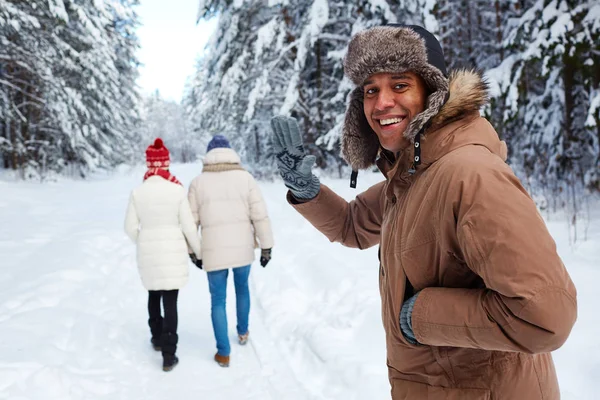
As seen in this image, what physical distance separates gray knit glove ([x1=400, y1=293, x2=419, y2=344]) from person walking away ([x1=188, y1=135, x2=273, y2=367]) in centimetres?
317

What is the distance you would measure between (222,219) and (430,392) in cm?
331

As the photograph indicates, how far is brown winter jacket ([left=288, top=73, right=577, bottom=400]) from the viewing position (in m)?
1.15

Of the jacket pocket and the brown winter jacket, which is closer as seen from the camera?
the brown winter jacket

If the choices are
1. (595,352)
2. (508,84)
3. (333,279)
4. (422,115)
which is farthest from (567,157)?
(422,115)

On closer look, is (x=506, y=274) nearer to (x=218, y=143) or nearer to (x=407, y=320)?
(x=407, y=320)

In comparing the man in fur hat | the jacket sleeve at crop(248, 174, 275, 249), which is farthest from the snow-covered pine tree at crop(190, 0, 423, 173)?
the man in fur hat

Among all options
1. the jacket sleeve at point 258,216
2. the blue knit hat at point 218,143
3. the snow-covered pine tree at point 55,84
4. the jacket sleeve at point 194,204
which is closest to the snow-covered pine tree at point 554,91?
the jacket sleeve at point 258,216

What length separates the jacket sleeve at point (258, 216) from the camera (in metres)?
4.64

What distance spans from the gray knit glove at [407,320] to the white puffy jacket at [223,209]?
10.4 feet

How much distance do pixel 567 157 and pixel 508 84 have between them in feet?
7.96

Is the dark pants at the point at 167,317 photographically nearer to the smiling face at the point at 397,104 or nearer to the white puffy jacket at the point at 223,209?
the white puffy jacket at the point at 223,209

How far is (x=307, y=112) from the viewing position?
1374 cm

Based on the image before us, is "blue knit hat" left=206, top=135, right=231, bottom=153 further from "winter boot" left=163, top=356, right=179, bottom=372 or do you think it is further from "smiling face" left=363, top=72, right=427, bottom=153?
Result: "smiling face" left=363, top=72, right=427, bottom=153

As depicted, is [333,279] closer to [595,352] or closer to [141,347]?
[141,347]
